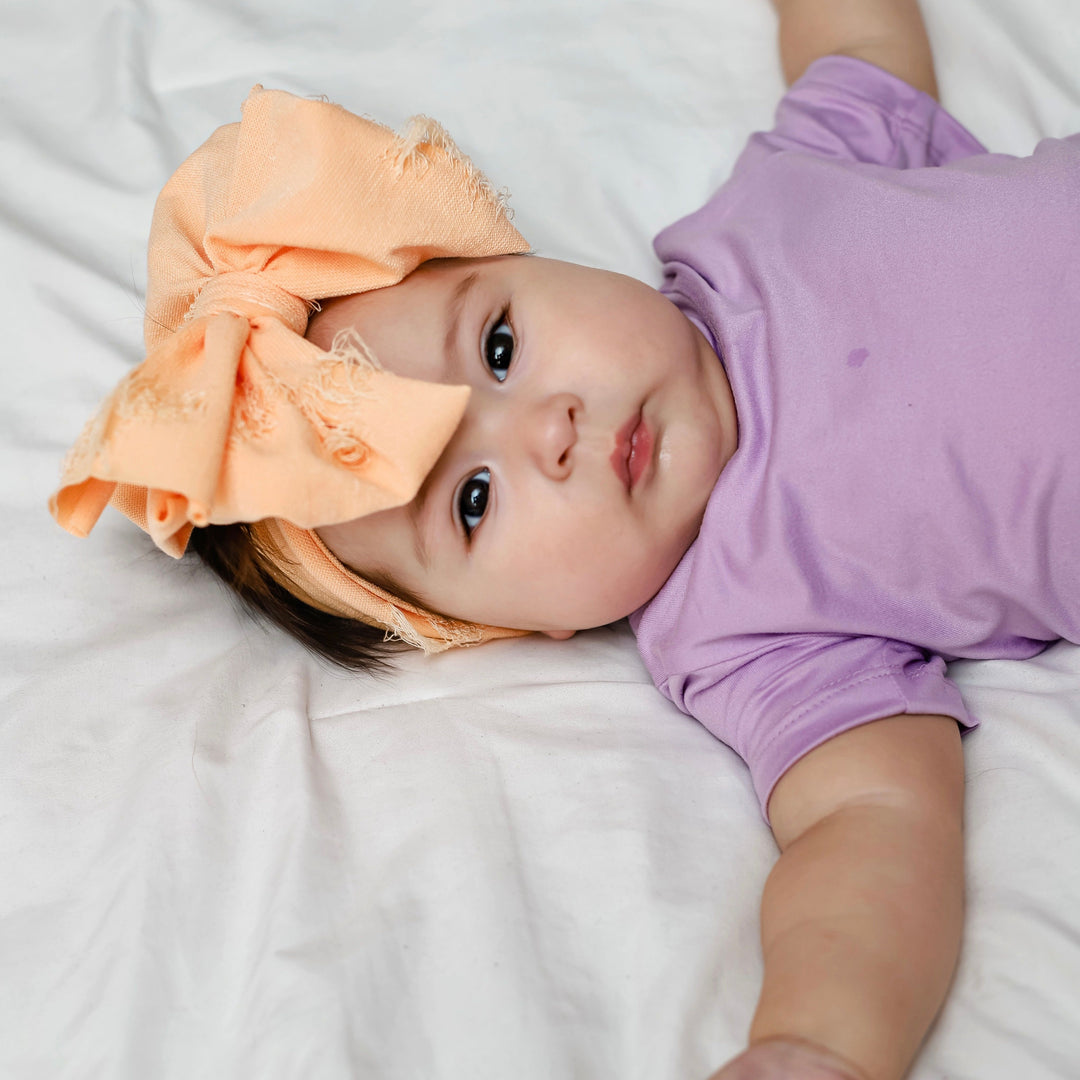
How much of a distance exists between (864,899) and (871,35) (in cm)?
119

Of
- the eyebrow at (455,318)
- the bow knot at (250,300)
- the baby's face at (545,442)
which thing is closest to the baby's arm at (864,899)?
the baby's face at (545,442)

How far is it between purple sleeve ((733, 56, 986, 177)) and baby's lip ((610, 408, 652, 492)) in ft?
1.71

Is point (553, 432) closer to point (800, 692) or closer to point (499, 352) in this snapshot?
point (499, 352)

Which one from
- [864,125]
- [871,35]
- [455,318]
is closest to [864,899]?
[455,318]

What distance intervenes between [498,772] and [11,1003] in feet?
1.47

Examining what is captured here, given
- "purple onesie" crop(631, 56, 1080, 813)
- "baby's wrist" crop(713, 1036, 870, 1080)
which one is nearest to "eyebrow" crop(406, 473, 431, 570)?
"purple onesie" crop(631, 56, 1080, 813)

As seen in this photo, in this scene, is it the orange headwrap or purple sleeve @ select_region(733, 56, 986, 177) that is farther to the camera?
purple sleeve @ select_region(733, 56, 986, 177)

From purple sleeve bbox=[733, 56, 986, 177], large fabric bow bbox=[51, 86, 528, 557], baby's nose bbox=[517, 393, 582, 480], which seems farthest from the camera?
purple sleeve bbox=[733, 56, 986, 177]

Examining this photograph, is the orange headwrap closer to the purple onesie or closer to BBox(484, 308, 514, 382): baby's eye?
BBox(484, 308, 514, 382): baby's eye

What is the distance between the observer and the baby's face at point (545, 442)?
3.57ft

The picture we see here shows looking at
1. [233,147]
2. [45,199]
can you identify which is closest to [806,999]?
[233,147]

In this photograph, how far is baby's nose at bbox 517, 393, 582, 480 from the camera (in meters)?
1.06

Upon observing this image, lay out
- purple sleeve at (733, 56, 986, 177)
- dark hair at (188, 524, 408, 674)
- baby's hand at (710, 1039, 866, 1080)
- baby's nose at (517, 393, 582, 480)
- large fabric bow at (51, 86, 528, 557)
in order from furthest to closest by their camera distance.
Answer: purple sleeve at (733, 56, 986, 177), dark hair at (188, 524, 408, 674), baby's nose at (517, 393, 582, 480), large fabric bow at (51, 86, 528, 557), baby's hand at (710, 1039, 866, 1080)

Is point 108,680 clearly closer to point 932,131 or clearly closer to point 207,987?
point 207,987
